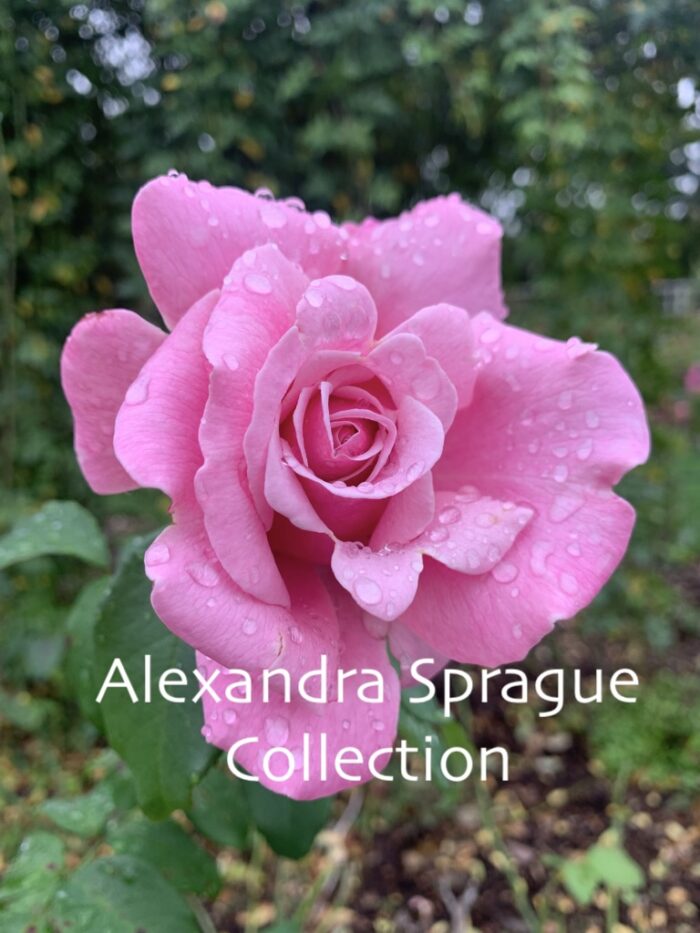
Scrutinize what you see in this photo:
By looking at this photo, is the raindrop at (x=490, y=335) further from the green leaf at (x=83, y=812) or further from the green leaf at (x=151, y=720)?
the green leaf at (x=83, y=812)

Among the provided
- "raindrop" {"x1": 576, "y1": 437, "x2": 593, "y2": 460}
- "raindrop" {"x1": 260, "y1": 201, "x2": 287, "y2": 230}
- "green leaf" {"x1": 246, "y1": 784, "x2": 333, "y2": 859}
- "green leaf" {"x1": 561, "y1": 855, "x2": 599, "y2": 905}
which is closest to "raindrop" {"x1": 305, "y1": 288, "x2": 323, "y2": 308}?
"raindrop" {"x1": 260, "y1": 201, "x2": 287, "y2": 230}

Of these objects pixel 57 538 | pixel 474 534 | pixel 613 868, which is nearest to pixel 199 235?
pixel 474 534

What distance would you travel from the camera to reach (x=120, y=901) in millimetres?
646

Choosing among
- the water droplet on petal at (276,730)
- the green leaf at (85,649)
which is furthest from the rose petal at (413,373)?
the green leaf at (85,649)

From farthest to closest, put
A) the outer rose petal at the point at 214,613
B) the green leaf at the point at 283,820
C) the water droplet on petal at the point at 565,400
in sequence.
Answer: the green leaf at the point at 283,820 < the water droplet on petal at the point at 565,400 < the outer rose petal at the point at 214,613

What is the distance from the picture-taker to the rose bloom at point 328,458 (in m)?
0.44

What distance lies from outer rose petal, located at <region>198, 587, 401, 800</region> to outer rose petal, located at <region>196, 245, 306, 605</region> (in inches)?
2.7

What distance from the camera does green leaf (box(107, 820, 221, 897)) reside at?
0.71 meters

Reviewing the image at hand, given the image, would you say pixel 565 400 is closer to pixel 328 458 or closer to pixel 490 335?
pixel 490 335

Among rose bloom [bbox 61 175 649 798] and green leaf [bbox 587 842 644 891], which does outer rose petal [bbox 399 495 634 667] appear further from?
green leaf [bbox 587 842 644 891]

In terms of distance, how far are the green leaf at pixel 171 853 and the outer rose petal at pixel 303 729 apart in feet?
1.11

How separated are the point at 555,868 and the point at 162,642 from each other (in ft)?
4.50

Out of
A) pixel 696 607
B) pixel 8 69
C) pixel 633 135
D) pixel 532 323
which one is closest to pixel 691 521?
pixel 696 607

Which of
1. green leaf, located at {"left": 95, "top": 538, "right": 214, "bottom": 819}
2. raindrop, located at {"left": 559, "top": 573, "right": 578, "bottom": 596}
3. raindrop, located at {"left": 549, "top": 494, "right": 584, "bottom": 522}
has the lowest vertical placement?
green leaf, located at {"left": 95, "top": 538, "right": 214, "bottom": 819}
